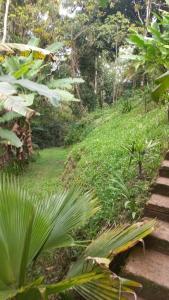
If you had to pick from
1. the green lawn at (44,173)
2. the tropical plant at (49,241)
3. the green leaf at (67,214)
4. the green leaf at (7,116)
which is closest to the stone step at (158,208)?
the tropical plant at (49,241)

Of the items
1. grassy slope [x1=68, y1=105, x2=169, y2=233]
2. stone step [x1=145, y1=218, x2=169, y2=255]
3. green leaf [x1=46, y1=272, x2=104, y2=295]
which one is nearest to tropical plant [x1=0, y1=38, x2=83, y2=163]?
grassy slope [x1=68, y1=105, x2=169, y2=233]

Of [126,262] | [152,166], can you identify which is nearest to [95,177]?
[152,166]

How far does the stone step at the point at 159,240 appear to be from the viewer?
3.47 metres

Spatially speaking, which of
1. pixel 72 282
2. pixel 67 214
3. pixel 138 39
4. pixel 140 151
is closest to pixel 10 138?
pixel 138 39

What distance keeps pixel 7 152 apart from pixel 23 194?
868 cm

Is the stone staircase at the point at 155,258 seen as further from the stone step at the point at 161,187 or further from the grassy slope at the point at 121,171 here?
the grassy slope at the point at 121,171

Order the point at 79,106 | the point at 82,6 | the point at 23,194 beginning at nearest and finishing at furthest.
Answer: the point at 23,194 → the point at 82,6 → the point at 79,106

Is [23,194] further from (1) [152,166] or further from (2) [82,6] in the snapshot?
(2) [82,6]

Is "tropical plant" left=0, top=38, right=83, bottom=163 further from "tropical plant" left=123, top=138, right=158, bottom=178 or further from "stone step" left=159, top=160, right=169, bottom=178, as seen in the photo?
"stone step" left=159, top=160, right=169, bottom=178

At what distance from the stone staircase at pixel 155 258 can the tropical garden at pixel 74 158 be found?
0.14 meters

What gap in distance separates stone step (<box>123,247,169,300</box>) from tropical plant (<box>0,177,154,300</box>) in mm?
375

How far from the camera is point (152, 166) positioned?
5.22 m

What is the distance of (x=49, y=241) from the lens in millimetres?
2914

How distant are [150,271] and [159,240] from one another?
38cm
